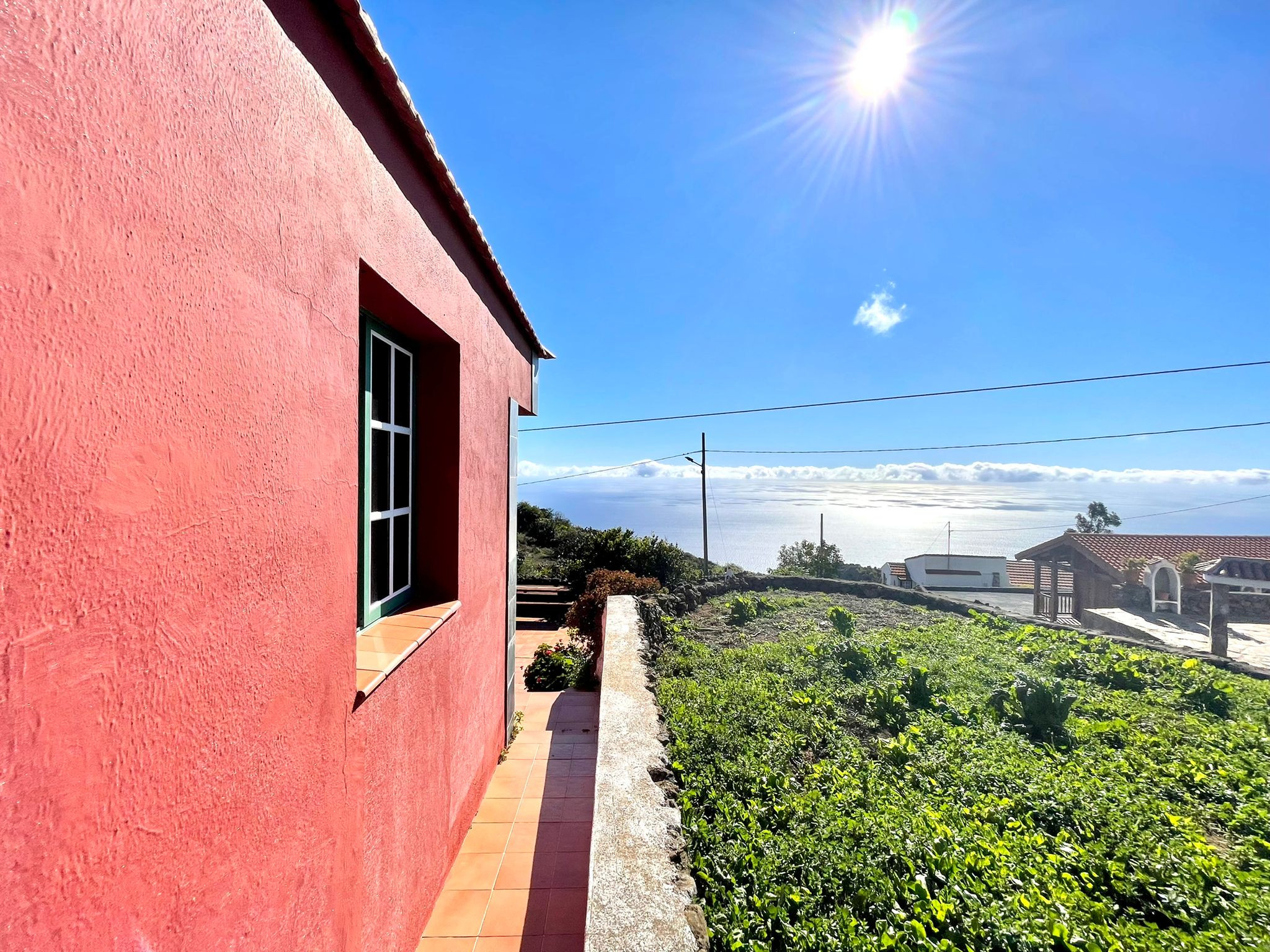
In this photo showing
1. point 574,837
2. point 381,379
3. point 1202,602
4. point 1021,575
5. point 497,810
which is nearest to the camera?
point 381,379

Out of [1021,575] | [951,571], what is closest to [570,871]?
[951,571]

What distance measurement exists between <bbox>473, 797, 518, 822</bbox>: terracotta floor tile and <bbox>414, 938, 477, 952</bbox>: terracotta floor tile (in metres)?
0.94

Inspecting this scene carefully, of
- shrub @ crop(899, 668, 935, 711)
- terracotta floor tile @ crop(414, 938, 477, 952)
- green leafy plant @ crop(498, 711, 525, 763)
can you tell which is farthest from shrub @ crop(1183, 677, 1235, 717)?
green leafy plant @ crop(498, 711, 525, 763)

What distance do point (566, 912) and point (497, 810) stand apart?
3.38 feet

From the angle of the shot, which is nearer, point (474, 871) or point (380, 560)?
point (380, 560)

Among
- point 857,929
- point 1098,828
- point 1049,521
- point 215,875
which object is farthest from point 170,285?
point 1049,521

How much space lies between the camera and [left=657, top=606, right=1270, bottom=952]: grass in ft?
6.07

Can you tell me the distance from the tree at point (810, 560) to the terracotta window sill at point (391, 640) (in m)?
16.9

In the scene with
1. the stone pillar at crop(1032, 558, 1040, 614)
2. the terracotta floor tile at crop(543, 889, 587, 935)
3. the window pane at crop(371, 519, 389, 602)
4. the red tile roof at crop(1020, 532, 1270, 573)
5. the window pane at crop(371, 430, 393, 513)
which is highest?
the window pane at crop(371, 430, 393, 513)

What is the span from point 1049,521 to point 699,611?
73.7 metres

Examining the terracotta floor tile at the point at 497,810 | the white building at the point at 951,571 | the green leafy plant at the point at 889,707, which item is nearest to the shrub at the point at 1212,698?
the green leafy plant at the point at 889,707

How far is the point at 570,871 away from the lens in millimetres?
3240

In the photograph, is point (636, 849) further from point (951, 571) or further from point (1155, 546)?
point (951, 571)

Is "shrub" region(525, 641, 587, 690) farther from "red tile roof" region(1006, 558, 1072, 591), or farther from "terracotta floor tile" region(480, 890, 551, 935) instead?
"red tile roof" region(1006, 558, 1072, 591)
